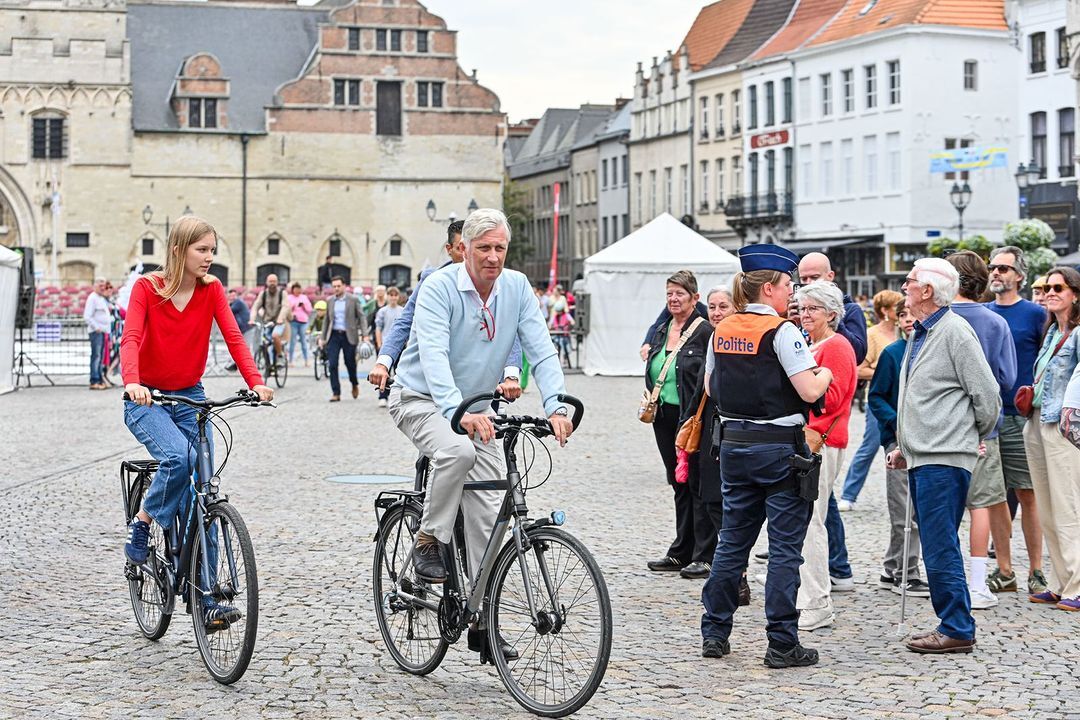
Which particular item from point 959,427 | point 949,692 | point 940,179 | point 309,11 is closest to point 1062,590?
point 959,427

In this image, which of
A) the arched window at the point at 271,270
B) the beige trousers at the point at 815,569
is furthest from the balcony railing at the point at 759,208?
the beige trousers at the point at 815,569

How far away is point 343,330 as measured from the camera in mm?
23891

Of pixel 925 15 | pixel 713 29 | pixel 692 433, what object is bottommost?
pixel 692 433

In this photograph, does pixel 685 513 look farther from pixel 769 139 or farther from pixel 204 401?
pixel 769 139

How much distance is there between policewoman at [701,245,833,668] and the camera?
696 centimetres

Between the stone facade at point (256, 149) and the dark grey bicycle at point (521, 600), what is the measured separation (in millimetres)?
61934

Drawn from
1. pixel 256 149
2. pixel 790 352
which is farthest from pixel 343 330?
pixel 256 149

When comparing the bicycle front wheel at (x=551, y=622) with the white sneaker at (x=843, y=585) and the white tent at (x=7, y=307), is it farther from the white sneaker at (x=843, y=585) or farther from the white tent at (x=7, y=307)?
the white tent at (x=7, y=307)

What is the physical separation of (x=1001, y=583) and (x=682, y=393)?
1995 mm

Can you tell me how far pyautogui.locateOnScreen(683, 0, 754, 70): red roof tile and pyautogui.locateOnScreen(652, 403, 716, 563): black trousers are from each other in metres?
63.7

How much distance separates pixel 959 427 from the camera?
7465mm

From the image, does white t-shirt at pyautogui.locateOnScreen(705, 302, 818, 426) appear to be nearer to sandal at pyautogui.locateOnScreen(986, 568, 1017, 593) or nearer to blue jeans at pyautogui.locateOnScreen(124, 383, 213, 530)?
blue jeans at pyautogui.locateOnScreen(124, 383, 213, 530)

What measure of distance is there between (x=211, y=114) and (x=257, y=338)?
141 feet

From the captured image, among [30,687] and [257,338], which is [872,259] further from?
[30,687]
